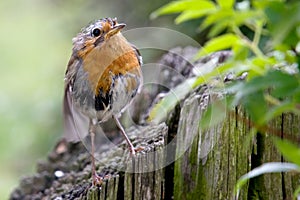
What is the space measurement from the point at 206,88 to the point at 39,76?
434cm

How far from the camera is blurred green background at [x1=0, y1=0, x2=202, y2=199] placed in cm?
509

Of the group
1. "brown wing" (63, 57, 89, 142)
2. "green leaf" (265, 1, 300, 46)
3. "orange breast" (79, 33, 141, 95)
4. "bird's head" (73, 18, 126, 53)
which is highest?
"brown wing" (63, 57, 89, 142)

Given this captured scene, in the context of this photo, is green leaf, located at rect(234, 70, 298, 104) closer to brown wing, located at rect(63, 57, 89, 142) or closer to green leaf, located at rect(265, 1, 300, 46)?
green leaf, located at rect(265, 1, 300, 46)

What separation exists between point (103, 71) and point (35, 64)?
15.9 ft

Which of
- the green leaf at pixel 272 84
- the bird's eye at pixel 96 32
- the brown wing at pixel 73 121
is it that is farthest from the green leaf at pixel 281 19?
the brown wing at pixel 73 121

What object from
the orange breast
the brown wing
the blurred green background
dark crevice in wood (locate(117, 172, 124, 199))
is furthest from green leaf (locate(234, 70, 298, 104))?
the blurred green background

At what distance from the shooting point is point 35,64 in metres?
7.27

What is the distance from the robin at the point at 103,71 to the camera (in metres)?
2.49

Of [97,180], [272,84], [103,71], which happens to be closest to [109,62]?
[103,71]

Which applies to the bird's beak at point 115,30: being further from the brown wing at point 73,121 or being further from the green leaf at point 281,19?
the green leaf at point 281,19

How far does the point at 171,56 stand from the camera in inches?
145

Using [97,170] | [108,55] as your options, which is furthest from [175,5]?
[97,170]

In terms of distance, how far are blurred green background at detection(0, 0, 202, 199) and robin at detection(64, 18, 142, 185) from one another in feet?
6.27

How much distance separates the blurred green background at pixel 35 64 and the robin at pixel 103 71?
191 centimetres
